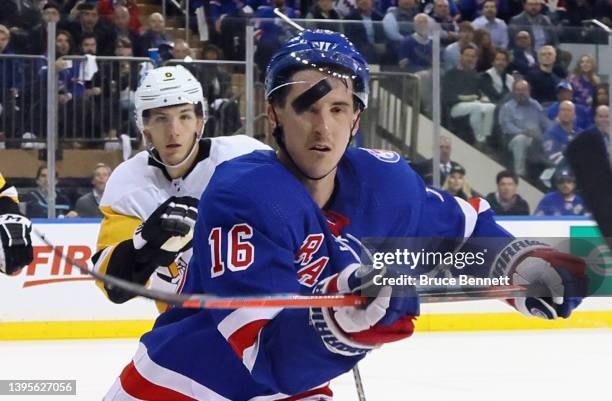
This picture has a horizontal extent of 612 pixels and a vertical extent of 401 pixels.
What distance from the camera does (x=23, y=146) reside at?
710 centimetres

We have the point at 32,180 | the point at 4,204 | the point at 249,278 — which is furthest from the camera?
the point at 32,180

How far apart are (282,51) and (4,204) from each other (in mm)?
2064

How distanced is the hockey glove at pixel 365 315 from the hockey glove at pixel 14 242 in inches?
85.0

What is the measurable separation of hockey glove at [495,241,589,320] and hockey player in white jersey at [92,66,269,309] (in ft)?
3.87

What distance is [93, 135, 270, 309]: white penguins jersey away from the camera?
11.6 feet

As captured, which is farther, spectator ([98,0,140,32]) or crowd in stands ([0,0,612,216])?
spectator ([98,0,140,32])

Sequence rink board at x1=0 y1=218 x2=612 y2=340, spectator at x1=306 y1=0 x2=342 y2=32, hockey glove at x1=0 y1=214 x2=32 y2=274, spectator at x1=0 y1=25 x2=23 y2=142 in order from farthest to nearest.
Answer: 1. spectator at x1=306 y1=0 x2=342 y2=32
2. spectator at x1=0 y1=25 x2=23 y2=142
3. rink board at x1=0 y1=218 x2=612 y2=340
4. hockey glove at x1=0 y1=214 x2=32 y2=274

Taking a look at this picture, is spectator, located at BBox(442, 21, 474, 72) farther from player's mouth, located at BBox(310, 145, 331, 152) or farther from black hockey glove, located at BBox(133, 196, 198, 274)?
player's mouth, located at BBox(310, 145, 331, 152)

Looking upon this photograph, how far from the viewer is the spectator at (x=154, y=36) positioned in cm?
803

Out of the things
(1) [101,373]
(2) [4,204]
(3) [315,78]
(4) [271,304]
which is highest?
(3) [315,78]

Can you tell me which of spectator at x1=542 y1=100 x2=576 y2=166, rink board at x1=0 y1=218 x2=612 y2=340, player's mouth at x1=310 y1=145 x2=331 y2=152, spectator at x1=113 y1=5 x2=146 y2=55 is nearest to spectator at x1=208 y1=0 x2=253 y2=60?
spectator at x1=113 y1=5 x2=146 y2=55

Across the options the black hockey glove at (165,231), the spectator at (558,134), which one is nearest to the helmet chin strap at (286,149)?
the black hockey glove at (165,231)

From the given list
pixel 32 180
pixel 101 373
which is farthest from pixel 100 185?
pixel 101 373

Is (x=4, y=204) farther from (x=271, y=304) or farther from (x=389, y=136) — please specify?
(x=389, y=136)
